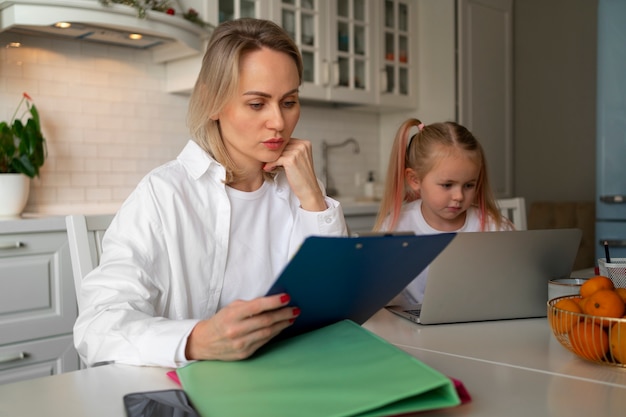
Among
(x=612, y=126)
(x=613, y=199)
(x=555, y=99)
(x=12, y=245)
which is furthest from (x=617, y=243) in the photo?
(x=12, y=245)

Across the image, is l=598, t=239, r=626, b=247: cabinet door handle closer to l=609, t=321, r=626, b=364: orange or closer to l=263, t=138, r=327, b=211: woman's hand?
l=263, t=138, r=327, b=211: woman's hand

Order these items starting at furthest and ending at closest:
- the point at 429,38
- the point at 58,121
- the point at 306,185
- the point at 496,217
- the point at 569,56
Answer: the point at 569,56
the point at 429,38
the point at 58,121
the point at 496,217
the point at 306,185

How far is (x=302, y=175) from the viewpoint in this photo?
1493mm

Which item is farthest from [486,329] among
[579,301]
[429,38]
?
[429,38]

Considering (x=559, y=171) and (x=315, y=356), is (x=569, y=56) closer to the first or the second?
(x=559, y=171)

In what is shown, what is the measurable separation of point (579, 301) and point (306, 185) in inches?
25.9

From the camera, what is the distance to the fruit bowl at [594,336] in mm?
979

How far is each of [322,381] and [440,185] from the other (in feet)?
4.59

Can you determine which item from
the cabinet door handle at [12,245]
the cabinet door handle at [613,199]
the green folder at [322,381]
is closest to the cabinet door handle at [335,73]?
the cabinet door handle at [613,199]

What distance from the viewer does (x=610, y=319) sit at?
959mm

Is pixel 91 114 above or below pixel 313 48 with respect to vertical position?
below

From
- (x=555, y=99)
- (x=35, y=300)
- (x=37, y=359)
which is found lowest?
(x=37, y=359)

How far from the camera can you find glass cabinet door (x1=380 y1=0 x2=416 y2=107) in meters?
4.30

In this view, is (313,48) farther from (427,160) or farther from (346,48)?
(427,160)
